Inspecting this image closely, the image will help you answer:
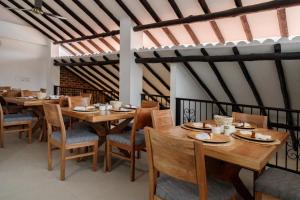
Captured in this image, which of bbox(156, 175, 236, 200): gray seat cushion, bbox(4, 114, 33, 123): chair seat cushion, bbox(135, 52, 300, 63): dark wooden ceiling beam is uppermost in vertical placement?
bbox(135, 52, 300, 63): dark wooden ceiling beam

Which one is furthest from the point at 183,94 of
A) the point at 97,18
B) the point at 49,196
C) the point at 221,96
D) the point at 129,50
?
the point at 49,196

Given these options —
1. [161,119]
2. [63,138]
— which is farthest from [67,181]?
[161,119]

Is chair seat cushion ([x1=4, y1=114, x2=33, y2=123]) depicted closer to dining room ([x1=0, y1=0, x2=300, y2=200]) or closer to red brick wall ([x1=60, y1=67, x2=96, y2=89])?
dining room ([x1=0, y1=0, x2=300, y2=200])

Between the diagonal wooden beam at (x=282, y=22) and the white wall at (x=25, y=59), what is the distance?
7.23m

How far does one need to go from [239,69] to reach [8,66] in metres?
7.13

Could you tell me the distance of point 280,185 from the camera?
1.72 metres

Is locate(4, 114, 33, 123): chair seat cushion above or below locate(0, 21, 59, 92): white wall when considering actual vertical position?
below

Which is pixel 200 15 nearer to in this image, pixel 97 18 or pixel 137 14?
pixel 137 14

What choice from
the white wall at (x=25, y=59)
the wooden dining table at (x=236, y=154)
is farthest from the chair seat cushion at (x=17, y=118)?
the white wall at (x=25, y=59)

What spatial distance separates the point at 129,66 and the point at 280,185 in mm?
4533

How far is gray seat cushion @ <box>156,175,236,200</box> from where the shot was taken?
62.8 inches

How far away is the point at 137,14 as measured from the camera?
217 inches

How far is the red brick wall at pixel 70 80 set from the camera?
9414 mm

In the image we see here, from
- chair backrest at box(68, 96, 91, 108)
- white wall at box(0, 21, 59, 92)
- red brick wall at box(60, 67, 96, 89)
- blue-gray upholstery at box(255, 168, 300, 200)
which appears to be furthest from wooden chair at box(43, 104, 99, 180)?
red brick wall at box(60, 67, 96, 89)
